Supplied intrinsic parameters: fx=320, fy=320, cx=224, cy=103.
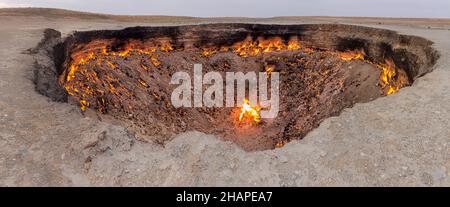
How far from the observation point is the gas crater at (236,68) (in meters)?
14.6

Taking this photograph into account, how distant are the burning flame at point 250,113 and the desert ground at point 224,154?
43.6 feet

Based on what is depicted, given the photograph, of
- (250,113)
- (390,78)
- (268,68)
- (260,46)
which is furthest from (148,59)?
(390,78)

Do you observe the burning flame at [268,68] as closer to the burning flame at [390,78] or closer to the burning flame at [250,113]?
the burning flame at [250,113]

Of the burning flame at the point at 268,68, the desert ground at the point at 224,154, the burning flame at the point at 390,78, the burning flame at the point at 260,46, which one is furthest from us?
the burning flame at the point at 268,68

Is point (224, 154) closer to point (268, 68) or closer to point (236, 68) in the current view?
point (236, 68)

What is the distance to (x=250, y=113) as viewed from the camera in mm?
20734

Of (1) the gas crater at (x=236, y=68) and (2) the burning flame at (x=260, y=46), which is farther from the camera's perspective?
(2) the burning flame at (x=260, y=46)

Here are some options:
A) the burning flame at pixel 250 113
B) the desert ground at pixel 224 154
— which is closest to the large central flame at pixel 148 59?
the burning flame at pixel 250 113

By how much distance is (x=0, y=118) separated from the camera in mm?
6340

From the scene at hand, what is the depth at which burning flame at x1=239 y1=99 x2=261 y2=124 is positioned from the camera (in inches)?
801
